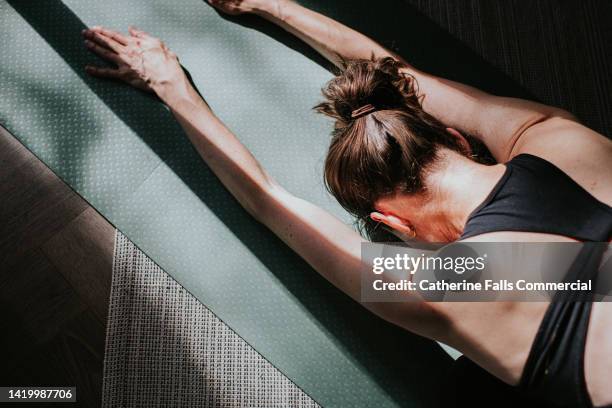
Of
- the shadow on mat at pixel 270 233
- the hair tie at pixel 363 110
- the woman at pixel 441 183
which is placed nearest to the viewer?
the woman at pixel 441 183

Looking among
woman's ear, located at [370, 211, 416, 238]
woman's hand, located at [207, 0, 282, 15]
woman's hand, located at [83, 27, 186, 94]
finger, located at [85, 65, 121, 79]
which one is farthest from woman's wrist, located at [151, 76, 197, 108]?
woman's ear, located at [370, 211, 416, 238]

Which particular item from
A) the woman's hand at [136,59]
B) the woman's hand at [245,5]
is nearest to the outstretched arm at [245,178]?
the woman's hand at [136,59]

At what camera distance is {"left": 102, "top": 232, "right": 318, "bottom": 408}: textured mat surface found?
3.77ft

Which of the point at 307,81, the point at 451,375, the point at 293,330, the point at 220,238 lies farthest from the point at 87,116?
the point at 451,375

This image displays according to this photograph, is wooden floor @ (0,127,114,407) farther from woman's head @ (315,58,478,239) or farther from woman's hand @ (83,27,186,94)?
woman's head @ (315,58,478,239)

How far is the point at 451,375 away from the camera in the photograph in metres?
1.03

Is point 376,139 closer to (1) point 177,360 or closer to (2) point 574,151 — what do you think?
(2) point 574,151

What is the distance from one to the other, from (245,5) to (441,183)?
2.34ft

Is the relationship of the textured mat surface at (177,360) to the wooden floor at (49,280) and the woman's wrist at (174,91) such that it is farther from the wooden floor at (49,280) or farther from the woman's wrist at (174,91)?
the woman's wrist at (174,91)

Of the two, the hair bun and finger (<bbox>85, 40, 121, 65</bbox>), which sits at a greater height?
the hair bun

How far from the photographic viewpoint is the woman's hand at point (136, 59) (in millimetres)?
1154

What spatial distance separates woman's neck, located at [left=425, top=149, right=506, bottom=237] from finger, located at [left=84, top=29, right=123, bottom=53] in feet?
2.77

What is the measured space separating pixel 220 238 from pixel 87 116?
458mm

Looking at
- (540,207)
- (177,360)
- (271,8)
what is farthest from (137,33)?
Answer: (540,207)
